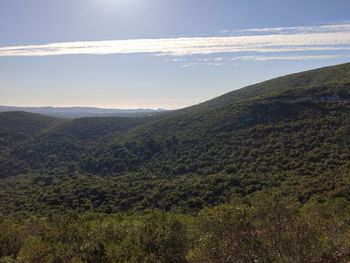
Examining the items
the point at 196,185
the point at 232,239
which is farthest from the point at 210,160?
the point at 232,239

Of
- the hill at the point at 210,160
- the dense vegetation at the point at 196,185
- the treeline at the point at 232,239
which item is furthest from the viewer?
the hill at the point at 210,160

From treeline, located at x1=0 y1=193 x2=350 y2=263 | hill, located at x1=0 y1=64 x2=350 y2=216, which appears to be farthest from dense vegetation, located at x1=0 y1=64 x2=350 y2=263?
hill, located at x1=0 y1=64 x2=350 y2=216

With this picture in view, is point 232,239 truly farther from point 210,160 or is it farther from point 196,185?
point 210,160

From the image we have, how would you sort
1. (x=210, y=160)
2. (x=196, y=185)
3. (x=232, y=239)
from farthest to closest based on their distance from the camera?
(x=210, y=160)
(x=196, y=185)
(x=232, y=239)

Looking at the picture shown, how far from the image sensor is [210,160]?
9031 cm

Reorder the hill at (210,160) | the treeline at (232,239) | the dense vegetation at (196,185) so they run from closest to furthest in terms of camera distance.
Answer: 1. the treeline at (232,239)
2. the dense vegetation at (196,185)
3. the hill at (210,160)

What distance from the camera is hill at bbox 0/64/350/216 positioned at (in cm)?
7050

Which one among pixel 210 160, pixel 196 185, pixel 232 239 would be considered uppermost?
pixel 232 239

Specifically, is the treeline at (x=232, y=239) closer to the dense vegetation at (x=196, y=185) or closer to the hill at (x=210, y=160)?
the dense vegetation at (x=196, y=185)

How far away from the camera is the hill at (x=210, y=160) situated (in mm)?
70500

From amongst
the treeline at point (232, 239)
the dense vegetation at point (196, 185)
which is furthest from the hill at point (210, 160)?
the treeline at point (232, 239)

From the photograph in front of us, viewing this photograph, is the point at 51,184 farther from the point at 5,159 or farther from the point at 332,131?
the point at 332,131

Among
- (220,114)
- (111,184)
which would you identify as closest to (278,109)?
(220,114)

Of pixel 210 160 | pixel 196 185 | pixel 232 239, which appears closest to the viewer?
pixel 232 239
